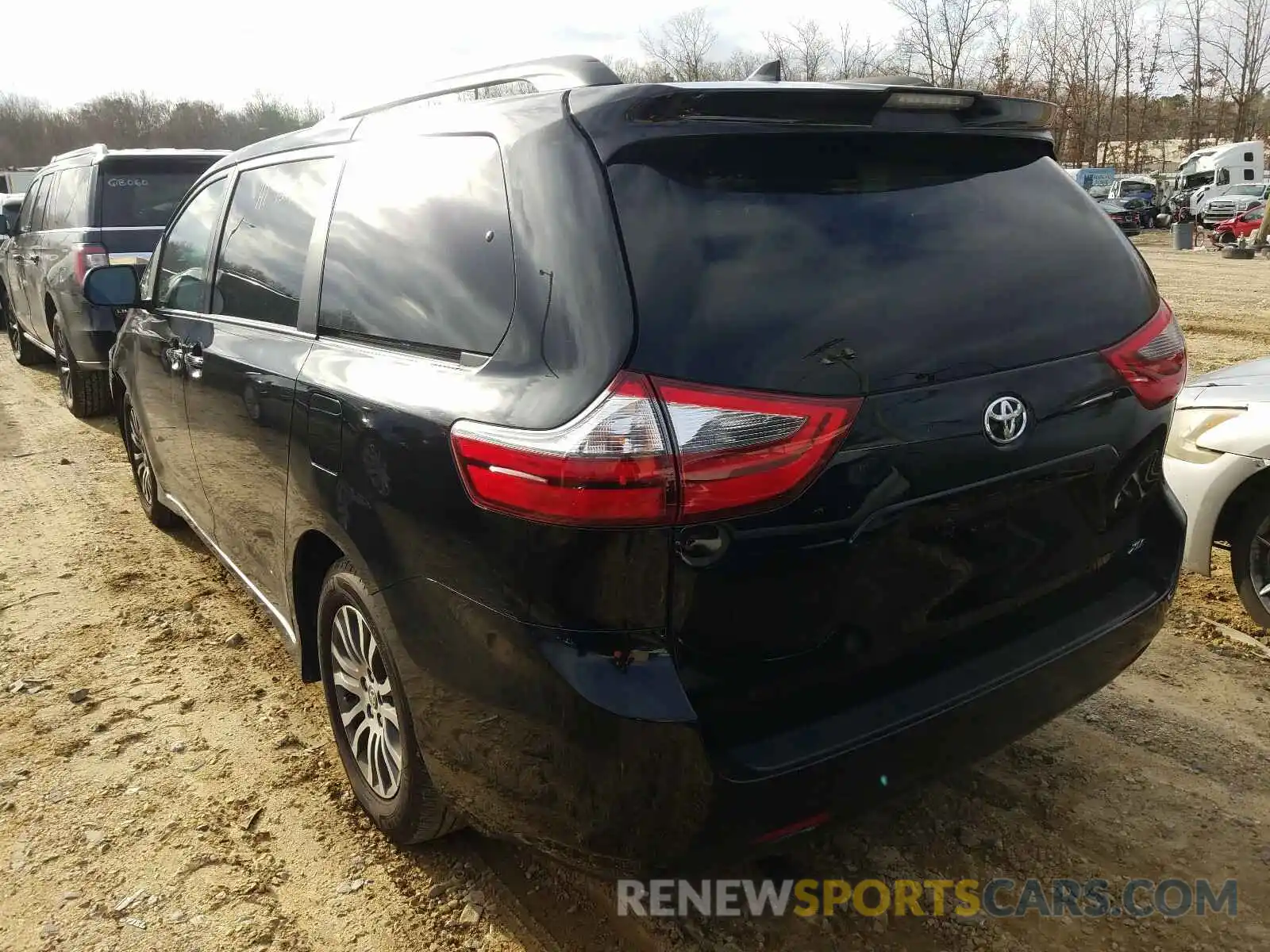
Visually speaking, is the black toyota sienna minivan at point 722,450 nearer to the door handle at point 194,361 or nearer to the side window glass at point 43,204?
the door handle at point 194,361

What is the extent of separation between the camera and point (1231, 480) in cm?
354

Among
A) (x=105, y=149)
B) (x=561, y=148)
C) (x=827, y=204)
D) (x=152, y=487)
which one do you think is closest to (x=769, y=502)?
(x=827, y=204)

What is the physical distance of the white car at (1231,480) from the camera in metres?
3.52

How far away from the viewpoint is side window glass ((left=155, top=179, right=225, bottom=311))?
3594 mm

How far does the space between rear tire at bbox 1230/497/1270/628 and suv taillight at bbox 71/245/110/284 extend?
24.3 ft

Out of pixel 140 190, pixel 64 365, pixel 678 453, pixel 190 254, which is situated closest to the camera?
pixel 678 453

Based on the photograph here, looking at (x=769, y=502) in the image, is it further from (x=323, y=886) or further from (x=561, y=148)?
(x=323, y=886)

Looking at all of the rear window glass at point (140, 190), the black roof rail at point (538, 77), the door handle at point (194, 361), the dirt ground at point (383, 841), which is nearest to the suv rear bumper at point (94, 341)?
the rear window glass at point (140, 190)

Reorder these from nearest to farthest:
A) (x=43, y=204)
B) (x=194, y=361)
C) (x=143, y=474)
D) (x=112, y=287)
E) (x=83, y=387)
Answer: (x=194, y=361) < (x=112, y=287) < (x=143, y=474) < (x=83, y=387) < (x=43, y=204)

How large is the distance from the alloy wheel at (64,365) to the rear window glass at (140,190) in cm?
128

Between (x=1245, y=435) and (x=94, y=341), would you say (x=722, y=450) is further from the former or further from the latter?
(x=94, y=341)

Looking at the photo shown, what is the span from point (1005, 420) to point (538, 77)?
1298 mm

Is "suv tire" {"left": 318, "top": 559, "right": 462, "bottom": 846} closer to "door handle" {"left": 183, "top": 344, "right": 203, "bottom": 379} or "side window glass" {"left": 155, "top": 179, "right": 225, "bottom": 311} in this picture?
"door handle" {"left": 183, "top": 344, "right": 203, "bottom": 379}

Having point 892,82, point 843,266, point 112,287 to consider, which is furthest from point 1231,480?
point 112,287
